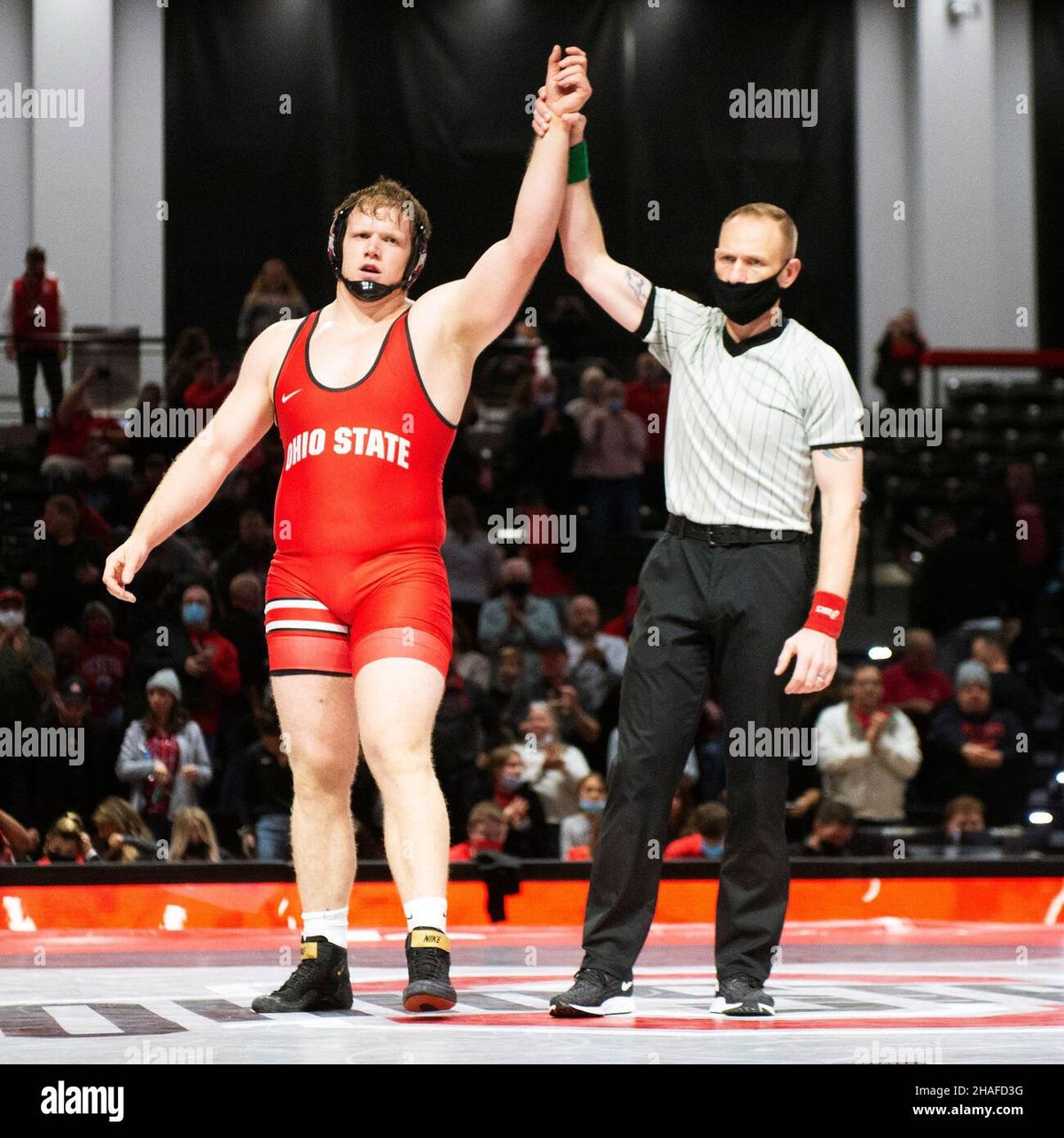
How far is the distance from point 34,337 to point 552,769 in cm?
640

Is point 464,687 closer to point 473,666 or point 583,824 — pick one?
point 473,666

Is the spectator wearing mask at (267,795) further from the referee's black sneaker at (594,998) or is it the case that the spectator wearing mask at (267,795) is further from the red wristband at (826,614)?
the red wristband at (826,614)

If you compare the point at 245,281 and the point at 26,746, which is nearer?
the point at 26,746

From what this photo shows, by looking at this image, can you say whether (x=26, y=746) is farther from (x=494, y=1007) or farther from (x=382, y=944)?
(x=494, y=1007)

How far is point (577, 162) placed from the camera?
411 cm

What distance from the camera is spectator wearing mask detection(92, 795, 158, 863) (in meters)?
7.68

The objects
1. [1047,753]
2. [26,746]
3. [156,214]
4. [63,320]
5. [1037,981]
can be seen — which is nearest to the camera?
[1037,981]

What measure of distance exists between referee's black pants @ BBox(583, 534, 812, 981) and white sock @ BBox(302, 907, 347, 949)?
0.52 metres

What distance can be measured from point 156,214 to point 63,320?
9.83ft

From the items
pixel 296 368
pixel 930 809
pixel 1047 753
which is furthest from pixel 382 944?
pixel 1047 753

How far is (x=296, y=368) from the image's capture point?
406 centimetres

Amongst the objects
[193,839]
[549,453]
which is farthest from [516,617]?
[193,839]

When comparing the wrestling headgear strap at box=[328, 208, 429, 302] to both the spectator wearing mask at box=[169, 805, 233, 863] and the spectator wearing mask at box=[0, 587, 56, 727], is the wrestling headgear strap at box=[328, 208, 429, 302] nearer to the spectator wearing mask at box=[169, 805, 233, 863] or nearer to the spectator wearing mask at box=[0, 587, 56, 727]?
the spectator wearing mask at box=[169, 805, 233, 863]

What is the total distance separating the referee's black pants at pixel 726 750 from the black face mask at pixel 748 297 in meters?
0.50
